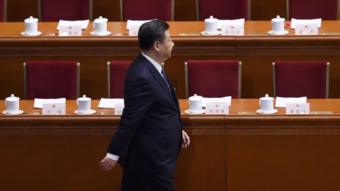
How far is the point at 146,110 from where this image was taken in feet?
9.66

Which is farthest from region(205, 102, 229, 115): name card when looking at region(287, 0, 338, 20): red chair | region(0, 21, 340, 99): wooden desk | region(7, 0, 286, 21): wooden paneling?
region(7, 0, 286, 21): wooden paneling

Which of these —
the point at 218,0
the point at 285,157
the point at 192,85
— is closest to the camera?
the point at 285,157

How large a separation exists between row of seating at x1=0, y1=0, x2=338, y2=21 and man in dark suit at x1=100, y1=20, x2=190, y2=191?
135cm

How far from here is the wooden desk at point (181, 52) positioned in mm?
3941

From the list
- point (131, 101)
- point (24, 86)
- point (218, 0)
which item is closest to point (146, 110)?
point (131, 101)

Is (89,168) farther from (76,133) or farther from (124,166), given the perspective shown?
(124,166)

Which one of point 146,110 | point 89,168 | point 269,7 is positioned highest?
point 269,7

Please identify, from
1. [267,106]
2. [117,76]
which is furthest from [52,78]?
[267,106]

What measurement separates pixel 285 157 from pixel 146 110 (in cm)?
59

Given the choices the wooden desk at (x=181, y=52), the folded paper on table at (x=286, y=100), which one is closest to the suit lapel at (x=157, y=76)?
the folded paper on table at (x=286, y=100)

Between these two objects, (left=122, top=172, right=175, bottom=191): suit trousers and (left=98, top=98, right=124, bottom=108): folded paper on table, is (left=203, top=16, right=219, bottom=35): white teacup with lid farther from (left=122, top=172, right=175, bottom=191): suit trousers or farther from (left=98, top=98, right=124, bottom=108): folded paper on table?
(left=122, top=172, right=175, bottom=191): suit trousers

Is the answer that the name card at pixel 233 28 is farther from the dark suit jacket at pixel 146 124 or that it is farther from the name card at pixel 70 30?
the dark suit jacket at pixel 146 124

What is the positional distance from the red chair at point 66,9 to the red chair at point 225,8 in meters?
0.48

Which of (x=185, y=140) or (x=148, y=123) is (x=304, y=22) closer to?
(x=185, y=140)
